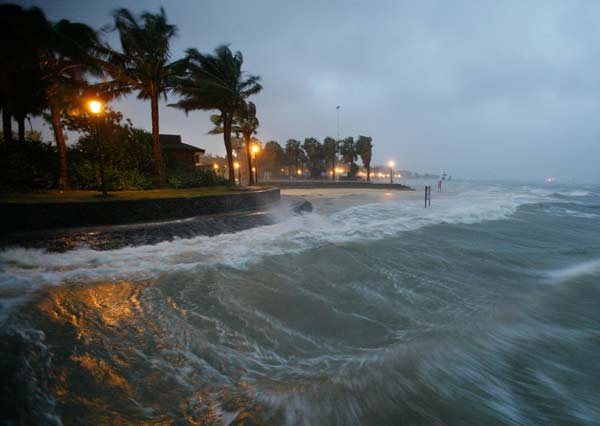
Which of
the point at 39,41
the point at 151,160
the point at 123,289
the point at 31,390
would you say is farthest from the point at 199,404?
the point at 151,160

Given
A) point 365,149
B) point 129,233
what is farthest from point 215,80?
point 365,149

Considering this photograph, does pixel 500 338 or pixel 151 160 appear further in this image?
pixel 151 160

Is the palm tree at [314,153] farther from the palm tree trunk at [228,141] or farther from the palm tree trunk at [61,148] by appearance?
the palm tree trunk at [61,148]

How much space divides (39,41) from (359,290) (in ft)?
53.2

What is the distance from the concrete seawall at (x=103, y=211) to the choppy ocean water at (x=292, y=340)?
974 millimetres

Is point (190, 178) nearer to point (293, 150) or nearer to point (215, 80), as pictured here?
point (215, 80)

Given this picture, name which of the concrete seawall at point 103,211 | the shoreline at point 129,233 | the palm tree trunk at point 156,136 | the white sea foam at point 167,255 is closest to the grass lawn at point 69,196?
the concrete seawall at point 103,211

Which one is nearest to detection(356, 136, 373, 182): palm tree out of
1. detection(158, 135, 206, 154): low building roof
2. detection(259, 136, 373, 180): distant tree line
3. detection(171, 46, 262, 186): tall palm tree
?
detection(259, 136, 373, 180): distant tree line

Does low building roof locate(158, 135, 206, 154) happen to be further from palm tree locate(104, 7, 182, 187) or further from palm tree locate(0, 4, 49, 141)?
palm tree locate(0, 4, 49, 141)

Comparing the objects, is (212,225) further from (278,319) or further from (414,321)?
(414,321)

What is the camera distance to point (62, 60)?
11.5 m

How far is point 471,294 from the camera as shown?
475 cm

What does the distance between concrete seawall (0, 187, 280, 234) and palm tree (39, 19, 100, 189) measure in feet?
21.1

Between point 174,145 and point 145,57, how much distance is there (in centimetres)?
1043
